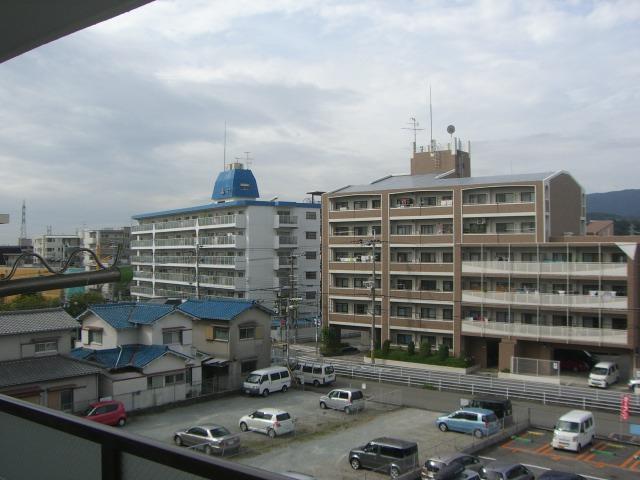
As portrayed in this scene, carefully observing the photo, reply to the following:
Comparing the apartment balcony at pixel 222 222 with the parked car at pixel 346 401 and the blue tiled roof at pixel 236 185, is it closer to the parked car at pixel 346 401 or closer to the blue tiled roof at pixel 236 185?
the blue tiled roof at pixel 236 185

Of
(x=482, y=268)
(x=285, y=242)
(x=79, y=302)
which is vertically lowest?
(x=79, y=302)

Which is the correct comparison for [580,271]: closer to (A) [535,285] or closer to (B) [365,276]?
(A) [535,285]

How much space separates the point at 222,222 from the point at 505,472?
51.6 ft

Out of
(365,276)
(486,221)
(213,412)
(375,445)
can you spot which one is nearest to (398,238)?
(365,276)

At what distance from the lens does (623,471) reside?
688 centimetres

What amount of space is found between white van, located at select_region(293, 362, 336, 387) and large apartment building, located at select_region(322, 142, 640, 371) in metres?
3.38

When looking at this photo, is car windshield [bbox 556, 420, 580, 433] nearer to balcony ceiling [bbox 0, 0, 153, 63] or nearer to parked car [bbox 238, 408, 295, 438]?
parked car [bbox 238, 408, 295, 438]

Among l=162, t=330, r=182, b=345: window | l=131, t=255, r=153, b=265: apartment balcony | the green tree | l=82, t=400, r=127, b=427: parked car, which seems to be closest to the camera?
Answer: l=82, t=400, r=127, b=427: parked car

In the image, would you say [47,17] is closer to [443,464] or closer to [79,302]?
[443,464]

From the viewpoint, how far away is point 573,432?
766cm

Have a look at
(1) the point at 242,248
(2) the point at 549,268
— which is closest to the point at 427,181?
(2) the point at 549,268

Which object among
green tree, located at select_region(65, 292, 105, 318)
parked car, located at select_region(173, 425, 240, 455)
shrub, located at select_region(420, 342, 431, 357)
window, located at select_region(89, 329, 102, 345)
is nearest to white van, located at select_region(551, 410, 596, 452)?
parked car, located at select_region(173, 425, 240, 455)

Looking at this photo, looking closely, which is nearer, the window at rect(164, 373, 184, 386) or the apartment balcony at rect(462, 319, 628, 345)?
the window at rect(164, 373, 184, 386)

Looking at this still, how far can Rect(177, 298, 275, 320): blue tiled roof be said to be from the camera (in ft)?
40.3
